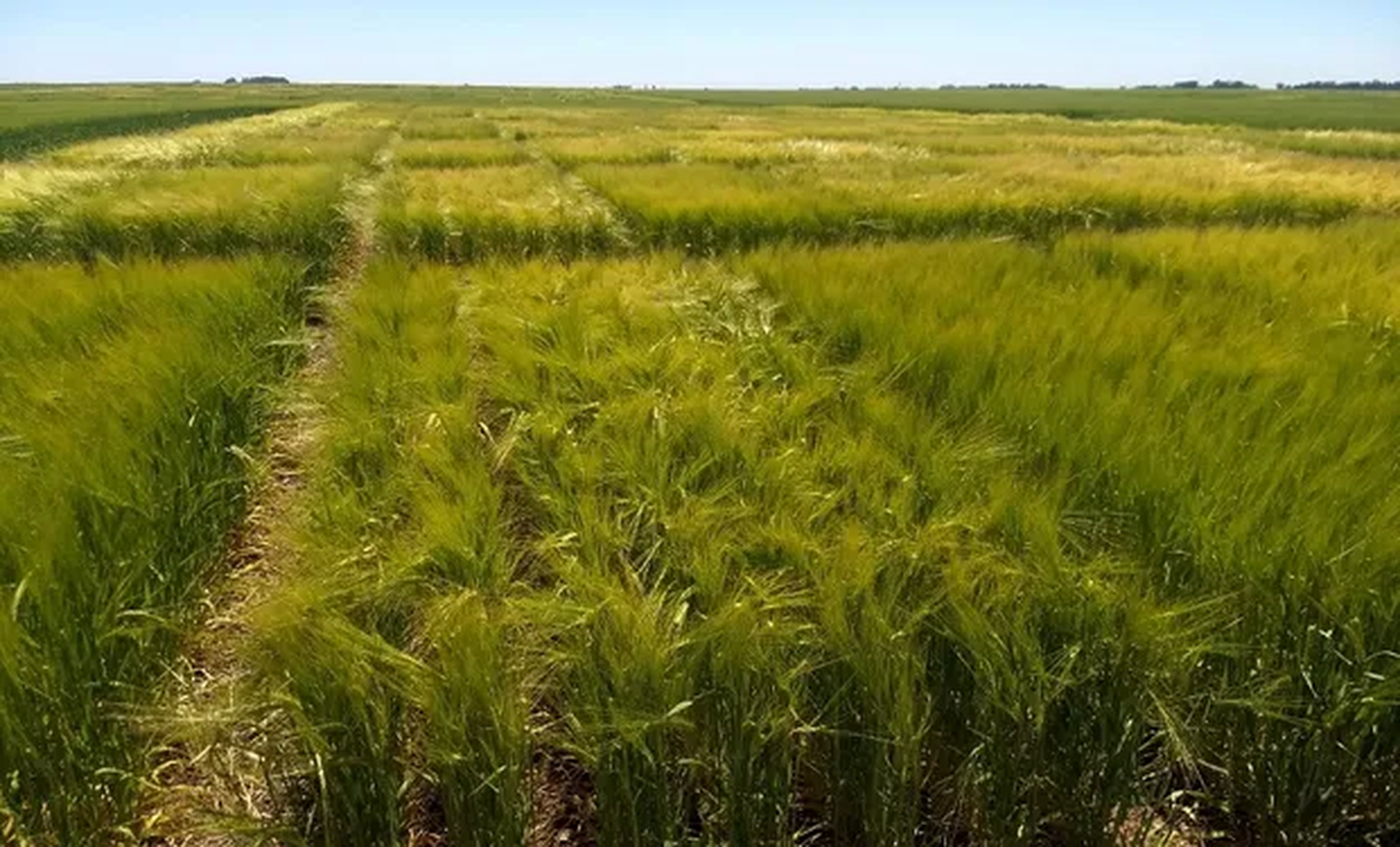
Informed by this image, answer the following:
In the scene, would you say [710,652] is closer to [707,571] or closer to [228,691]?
[707,571]

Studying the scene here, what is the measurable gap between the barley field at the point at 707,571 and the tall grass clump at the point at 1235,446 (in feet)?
0.04

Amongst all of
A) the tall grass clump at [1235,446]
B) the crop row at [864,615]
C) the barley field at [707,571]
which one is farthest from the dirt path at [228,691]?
the tall grass clump at [1235,446]

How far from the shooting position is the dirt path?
4.89 feet

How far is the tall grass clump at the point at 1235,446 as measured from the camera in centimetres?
146

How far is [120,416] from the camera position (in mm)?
2697

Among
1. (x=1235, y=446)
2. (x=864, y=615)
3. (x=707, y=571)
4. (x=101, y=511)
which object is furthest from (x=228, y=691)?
(x=1235, y=446)

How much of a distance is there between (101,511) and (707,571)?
1.67 metres

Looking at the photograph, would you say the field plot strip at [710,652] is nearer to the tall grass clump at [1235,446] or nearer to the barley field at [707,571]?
the barley field at [707,571]

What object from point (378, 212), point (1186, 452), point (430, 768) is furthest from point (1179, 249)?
point (378, 212)

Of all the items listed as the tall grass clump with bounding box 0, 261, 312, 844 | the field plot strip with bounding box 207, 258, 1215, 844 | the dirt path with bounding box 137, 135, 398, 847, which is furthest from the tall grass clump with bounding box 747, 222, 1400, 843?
the tall grass clump with bounding box 0, 261, 312, 844

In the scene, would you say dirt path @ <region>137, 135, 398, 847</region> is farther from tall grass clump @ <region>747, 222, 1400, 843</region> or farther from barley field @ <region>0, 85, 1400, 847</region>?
tall grass clump @ <region>747, 222, 1400, 843</region>

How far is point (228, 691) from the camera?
1728 millimetres

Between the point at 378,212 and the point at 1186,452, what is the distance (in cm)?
784

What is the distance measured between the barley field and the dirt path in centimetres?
2
